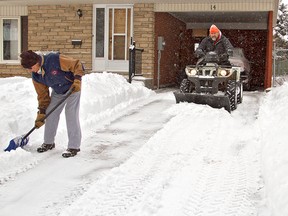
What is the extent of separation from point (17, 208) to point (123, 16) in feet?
42.0

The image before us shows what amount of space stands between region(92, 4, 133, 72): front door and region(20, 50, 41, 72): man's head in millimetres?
10547

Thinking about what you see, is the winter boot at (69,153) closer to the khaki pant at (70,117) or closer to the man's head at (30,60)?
the khaki pant at (70,117)

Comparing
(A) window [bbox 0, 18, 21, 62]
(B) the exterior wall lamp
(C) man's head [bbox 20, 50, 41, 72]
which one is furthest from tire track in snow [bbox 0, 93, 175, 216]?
(A) window [bbox 0, 18, 21, 62]

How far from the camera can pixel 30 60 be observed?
5152 mm

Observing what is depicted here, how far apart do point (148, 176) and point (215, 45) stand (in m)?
6.23

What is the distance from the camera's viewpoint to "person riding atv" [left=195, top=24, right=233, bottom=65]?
33.0ft

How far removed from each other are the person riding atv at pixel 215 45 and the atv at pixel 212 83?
0.63 feet

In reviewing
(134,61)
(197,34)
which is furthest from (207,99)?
(197,34)

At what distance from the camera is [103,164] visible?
5238mm

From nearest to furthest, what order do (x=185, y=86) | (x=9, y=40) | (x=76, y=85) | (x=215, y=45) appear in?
(x=76, y=85)
(x=185, y=86)
(x=215, y=45)
(x=9, y=40)

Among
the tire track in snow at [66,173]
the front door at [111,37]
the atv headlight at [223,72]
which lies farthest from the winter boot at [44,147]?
the front door at [111,37]

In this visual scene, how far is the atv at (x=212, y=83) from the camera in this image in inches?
370

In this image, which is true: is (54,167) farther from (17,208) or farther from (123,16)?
(123,16)

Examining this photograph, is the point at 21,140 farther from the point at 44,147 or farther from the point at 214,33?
the point at 214,33
